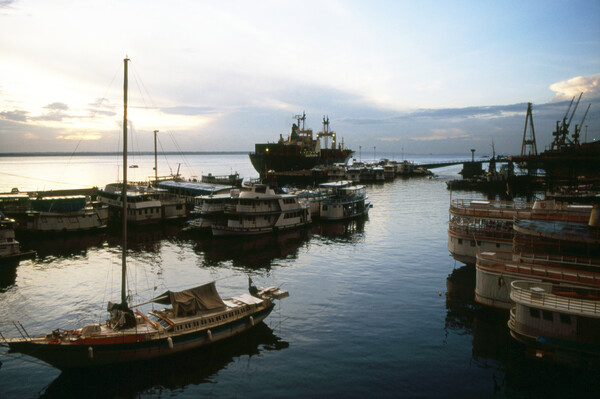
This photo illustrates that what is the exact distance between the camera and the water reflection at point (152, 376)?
1853 centimetres

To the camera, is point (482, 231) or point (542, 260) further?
point (482, 231)

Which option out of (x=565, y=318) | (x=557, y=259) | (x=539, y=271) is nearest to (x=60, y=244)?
(x=539, y=271)

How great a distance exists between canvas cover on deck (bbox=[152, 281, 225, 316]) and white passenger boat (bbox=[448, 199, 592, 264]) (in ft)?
74.9

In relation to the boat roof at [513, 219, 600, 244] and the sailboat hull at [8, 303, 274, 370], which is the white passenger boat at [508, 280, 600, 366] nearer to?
the boat roof at [513, 219, 600, 244]

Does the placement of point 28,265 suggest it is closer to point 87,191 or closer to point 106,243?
point 106,243

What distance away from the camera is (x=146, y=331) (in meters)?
20.4

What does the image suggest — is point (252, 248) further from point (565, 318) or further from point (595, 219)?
point (595, 219)

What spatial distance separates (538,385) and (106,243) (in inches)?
1911

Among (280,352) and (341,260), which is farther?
(341,260)

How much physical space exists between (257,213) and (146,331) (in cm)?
3358

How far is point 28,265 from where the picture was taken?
38844mm

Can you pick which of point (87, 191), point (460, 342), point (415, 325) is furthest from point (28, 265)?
point (87, 191)

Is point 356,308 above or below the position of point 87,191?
below

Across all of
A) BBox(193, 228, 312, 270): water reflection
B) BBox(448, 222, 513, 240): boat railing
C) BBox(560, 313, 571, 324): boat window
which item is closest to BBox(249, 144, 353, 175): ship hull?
BBox(193, 228, 312, 270): water reflection
